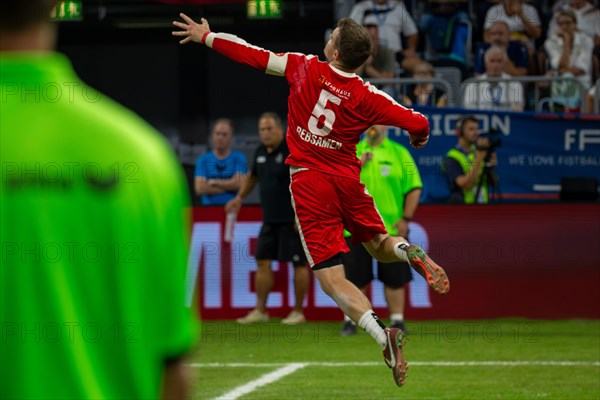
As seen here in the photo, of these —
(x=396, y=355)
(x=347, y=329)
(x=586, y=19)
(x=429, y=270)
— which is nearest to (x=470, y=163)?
(x=347, y=329)

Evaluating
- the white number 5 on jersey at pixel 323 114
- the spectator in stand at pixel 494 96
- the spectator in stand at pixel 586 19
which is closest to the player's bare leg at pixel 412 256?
the white number 5 on jersey at pixel 323 114

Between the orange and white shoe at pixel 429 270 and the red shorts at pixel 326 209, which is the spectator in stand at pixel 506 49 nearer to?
the red shorts at pixel 326 209

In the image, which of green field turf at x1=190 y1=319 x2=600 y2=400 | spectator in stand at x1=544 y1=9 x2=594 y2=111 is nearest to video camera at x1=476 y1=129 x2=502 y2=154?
green field turf at x1=190 y1=319 x2=600 y2=400

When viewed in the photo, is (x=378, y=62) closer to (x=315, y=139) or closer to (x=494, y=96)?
(x=494, y=96)

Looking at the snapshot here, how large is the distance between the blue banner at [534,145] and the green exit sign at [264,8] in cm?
432

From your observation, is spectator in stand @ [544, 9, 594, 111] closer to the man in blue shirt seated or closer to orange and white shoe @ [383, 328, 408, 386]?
the man in blue shirt seated

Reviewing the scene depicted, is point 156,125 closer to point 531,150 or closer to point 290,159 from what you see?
point 531,150

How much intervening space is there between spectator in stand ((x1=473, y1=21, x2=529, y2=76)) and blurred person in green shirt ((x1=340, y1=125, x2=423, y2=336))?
406cm

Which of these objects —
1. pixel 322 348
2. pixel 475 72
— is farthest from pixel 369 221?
pixel 475 72

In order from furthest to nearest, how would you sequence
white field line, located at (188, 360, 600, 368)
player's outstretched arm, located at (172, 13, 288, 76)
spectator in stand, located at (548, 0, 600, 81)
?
spectator in stand, located at (548, 0, 600, 81) < white field line, located at (188, 360, 600, 368) < player's outstretched arm, located at (172, 13, 288, 76)

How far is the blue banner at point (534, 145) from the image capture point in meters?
13.6

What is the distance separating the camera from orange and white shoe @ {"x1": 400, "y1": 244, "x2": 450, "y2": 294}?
7.53 m

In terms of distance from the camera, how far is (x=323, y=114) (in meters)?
7.86

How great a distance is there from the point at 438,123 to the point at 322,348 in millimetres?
3394
